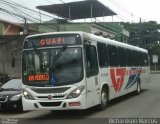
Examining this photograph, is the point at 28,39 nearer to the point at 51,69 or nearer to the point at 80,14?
the point at 51,69

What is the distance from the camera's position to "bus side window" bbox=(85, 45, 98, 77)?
13469 mm

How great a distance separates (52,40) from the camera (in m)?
13.6

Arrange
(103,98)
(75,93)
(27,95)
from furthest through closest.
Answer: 1. (103,98)
2. (27,95)
3. (75,93)

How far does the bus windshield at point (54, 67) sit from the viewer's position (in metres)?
12.9

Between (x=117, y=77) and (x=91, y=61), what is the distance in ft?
13.3

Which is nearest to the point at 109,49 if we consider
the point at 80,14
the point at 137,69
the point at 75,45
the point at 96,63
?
the point at 96,63

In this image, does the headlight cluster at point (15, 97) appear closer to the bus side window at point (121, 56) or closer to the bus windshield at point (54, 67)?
the bus windshield at point (54, 67)

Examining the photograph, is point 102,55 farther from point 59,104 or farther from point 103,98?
point 59,104

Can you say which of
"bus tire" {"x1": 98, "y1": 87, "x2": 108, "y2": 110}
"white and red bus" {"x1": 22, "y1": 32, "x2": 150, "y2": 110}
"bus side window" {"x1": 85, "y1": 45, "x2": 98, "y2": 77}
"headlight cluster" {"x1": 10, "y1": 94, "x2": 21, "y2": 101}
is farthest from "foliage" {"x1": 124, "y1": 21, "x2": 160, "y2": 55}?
"white and red bus" {"x1": 22, "y1": 32, "x2": 150, "y2": 110}

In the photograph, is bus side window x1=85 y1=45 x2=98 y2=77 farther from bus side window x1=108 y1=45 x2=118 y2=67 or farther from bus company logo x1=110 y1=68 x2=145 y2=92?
bus company logo x1=110 y1=68 x2=145 y2=92

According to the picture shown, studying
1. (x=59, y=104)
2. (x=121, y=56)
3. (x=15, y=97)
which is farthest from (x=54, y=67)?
(x=121, y=56)

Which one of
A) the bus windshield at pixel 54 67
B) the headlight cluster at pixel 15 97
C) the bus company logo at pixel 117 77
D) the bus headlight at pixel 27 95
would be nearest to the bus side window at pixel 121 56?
the bus company logo at pixel 117 77

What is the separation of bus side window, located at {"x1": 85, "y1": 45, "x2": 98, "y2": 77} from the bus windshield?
0.46 metres

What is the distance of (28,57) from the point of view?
13.7m
